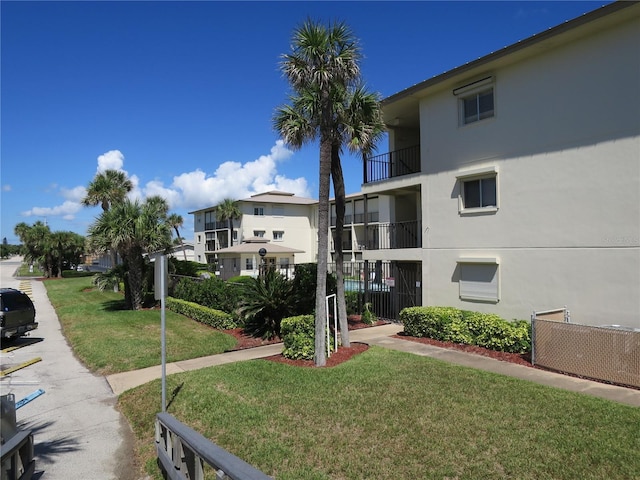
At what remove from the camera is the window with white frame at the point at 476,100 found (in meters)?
12.5

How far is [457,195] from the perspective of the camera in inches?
525

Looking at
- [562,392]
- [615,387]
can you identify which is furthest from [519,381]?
[615,387]

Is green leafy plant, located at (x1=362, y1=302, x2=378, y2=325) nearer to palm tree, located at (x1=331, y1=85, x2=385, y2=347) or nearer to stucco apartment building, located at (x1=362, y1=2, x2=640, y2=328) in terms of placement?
stucco apartment building, located at (x1=362, y1=2, x2=640, y2=328)

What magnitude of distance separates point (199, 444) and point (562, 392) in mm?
6232

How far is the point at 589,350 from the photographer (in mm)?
8312

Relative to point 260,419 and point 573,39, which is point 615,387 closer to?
point 260,419

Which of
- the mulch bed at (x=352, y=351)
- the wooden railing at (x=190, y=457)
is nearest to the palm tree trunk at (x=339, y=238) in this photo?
the mulch bed at (x=352, y=351)

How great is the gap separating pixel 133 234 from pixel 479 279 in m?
14.3

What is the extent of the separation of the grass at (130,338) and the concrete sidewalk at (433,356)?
697 mm

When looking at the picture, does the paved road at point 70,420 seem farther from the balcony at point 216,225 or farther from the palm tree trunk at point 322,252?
the balcony at point 216,225

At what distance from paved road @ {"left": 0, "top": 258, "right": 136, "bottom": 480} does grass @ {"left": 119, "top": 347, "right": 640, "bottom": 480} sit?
0.42m

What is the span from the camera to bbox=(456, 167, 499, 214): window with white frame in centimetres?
1240

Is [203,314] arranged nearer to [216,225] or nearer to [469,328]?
[469,328]

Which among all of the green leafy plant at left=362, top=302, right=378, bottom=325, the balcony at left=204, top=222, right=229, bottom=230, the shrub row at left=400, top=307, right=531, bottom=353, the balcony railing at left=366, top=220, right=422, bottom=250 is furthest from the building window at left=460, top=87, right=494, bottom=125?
the balcony at left=204, top=222, right=229, bottom=230
